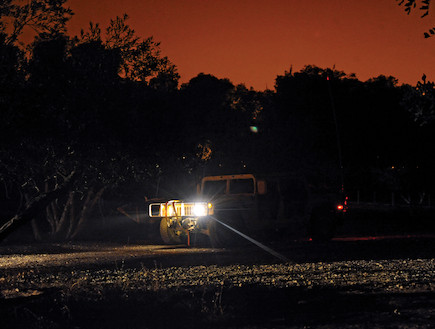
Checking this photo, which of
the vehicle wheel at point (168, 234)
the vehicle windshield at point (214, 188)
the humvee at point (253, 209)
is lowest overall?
the vehicle wheel at point (168, 234)

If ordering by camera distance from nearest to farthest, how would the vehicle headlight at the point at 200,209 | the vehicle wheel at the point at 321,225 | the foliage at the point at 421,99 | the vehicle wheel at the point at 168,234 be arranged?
1. the foliage at the point at 421,99
2. the vehicle headlight at the point at 200,209
3. the vehicle wheel at the point at 321,225
4. the vehicle wheel at the point at 168,234

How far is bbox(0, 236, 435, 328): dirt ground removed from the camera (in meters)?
9.64

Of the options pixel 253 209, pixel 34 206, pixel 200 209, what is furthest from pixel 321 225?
pixel 34 206

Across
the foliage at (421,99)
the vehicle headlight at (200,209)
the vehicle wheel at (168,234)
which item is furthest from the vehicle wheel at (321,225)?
the foliage at (421,99)

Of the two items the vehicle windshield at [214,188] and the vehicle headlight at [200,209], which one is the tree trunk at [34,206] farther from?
the vehicle windshield at [214,188]

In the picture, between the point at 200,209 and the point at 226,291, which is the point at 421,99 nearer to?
the point at 226,291

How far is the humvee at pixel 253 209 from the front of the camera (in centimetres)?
2225

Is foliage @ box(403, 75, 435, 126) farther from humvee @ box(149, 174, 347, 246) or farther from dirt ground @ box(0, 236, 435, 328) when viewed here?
humvee @ box(149, 174, 347, 246)

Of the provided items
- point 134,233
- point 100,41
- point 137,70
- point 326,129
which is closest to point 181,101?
point 137,70

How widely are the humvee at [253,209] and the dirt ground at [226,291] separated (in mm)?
2333

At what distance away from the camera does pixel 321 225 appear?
2431 cm

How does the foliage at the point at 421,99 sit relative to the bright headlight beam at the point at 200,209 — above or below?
above

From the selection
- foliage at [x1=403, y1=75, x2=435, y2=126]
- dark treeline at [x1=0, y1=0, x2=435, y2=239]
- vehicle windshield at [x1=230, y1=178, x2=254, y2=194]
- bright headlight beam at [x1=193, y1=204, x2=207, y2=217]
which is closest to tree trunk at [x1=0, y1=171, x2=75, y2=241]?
dark treeline at [x1=0, y1=0, x2=435, y2=239]

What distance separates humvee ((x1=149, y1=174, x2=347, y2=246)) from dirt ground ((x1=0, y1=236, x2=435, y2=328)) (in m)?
2.33
